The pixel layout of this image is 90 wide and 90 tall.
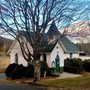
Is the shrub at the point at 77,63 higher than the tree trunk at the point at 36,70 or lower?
higher

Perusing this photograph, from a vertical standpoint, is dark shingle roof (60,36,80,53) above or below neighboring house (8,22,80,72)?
above

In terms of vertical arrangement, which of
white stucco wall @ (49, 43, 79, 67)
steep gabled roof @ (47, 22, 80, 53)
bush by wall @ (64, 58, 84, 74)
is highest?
steep gabled roof @ (47, 22, 80, 53)

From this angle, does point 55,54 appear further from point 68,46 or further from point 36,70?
point 36,70

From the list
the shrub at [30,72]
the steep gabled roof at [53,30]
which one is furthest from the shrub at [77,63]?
the steep gabled roof at [53,30]

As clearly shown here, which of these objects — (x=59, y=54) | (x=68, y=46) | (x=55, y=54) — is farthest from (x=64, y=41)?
(x=55, y=54)

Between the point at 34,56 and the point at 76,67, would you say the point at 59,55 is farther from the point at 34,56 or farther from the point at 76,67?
the point at 34,56

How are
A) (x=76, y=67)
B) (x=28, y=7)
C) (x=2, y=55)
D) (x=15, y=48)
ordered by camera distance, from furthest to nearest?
(x=2, y=55) < (x=15, y=48) < (x=76, y=67) < (x=28, y=7)

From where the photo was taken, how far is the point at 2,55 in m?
88.2

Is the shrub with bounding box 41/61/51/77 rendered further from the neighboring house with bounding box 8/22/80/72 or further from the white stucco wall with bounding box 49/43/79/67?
the white stucco wall with bounding box 49/43/79/67

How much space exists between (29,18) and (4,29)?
11.2 feet

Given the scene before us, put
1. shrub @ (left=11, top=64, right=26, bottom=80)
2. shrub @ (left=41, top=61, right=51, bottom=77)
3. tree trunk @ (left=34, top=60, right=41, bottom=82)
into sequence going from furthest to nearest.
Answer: shrub @ (left=41, top=61, right=51, bottom=77), shrub @ (left=11, top=64, right=26, bottom=80), tree trunk @ (left=34, top=60, right=41, bottom=82)

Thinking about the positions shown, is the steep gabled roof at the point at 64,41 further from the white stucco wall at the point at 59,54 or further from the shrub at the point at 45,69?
the shrub at the point at 45,69

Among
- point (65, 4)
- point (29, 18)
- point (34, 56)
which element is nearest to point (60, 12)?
point (65, 4)

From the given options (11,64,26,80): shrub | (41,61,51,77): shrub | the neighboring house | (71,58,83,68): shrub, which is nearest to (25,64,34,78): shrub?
(11,64,26,80): shrub
